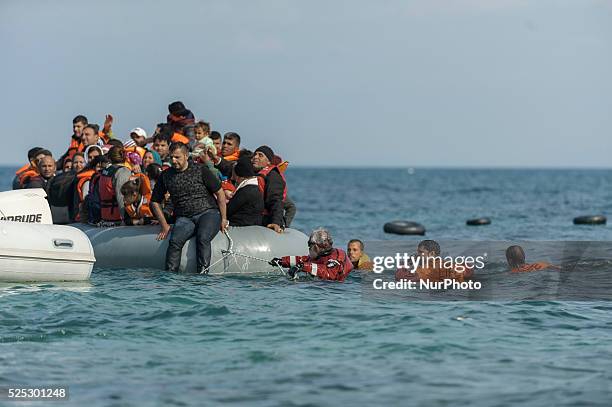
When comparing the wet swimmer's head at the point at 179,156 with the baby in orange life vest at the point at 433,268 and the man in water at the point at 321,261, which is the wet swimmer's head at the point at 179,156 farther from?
the baby in orange life vest at the point at 433,268

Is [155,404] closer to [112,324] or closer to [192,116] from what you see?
[112,324]

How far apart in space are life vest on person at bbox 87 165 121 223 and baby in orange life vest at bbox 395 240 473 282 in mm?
4970

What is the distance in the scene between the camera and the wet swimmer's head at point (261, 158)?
13.6 meters

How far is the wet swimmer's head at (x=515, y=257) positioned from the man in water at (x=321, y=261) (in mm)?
2170

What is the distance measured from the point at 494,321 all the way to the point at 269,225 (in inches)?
185

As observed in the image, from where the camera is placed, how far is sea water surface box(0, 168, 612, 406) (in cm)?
748

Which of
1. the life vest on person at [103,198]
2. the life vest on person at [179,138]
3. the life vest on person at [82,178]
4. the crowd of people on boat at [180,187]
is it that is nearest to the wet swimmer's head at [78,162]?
the crowd of people on boat at [180,187]

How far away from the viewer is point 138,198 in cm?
1412

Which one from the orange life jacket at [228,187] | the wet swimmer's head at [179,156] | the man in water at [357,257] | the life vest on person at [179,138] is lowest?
the man in water at [357,257]

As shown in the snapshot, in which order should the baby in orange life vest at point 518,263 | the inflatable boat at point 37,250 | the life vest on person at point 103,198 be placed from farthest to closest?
the life vest on person at point 103,198 < the baby in orange life vest at point 518,263 < the inflatable boat at point 37,250

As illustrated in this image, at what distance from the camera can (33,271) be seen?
11547 millimetres

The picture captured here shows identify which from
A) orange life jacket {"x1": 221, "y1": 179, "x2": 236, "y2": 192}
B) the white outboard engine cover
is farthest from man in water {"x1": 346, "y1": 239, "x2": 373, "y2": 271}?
the white outboard engine cover

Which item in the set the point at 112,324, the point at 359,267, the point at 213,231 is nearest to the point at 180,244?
the point at 213,231

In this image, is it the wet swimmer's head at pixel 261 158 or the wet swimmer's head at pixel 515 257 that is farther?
the wet swimmer's head at pixel 261 158
